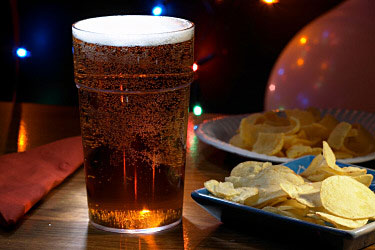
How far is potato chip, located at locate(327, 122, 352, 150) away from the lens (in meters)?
Answer: 1.23

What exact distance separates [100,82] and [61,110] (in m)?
0.91

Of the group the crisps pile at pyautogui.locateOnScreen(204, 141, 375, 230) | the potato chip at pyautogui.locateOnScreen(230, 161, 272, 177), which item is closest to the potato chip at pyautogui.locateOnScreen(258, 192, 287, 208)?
the crisps pile at pyautogui.locateOnScreen(204, 141, 375, 230)

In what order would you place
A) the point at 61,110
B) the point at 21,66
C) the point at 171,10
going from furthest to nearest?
the point at 21,66 → the point at 171,10 → the point at 61,110

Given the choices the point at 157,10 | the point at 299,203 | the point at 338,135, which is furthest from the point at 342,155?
the point at 157,10

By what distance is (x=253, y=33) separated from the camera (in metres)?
2.61

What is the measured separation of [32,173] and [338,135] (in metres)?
0.58

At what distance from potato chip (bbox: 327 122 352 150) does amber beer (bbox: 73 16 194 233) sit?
0.46 metres

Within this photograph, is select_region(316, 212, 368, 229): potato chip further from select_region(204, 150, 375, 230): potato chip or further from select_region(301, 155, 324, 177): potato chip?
select_region(301, 155, 324, 177): potato chip

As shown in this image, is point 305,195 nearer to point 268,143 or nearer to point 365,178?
point 365,178

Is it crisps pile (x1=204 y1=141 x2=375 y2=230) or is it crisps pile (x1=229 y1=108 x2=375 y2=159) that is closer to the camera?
crisps pile (x1=204 y1=141 x2=375 y2=230)

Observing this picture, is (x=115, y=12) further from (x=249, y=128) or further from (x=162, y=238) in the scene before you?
(x=162, y=238)

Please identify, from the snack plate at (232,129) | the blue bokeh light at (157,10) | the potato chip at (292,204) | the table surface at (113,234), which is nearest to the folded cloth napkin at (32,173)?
the table surface at (113,234)

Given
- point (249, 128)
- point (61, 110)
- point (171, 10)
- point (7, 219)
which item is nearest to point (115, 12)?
point (171, 10)

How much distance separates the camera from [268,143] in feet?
4.02
